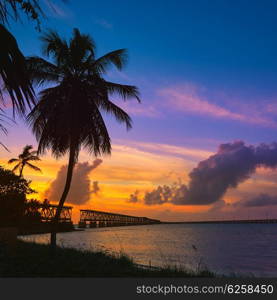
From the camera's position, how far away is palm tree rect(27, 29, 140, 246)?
14945 millimetres

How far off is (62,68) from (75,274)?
9745 mm

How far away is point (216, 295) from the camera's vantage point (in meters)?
7.22

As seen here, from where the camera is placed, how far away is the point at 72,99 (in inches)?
588

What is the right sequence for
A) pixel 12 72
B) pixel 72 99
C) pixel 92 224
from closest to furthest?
pixel 12 72 → pixel 72 99 → pixel 92 224

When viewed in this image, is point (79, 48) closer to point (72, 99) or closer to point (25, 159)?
point (72, 99)

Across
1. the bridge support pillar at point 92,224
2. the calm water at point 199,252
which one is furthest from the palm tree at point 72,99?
the bridge support pillar at point 92,224

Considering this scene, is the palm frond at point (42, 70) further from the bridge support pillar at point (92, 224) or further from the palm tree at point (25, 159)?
the bridge support pillar at point (92, 224)

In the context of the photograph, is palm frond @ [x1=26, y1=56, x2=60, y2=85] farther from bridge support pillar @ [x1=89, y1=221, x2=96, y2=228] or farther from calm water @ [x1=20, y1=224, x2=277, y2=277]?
bridge support pillar @ [x1=89, y1=221, x2=96, y2=228]

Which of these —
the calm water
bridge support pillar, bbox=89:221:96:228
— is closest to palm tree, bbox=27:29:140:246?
the calm water

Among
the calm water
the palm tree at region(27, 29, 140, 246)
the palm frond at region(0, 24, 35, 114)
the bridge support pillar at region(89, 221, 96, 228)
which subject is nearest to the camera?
the palm frond at region(0, 24, 35, 114)

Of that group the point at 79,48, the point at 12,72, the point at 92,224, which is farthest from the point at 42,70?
the point at 92,224

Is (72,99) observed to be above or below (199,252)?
above

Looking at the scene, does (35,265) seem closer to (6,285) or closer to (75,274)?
(75,274)

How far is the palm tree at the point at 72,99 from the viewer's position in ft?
49.0
